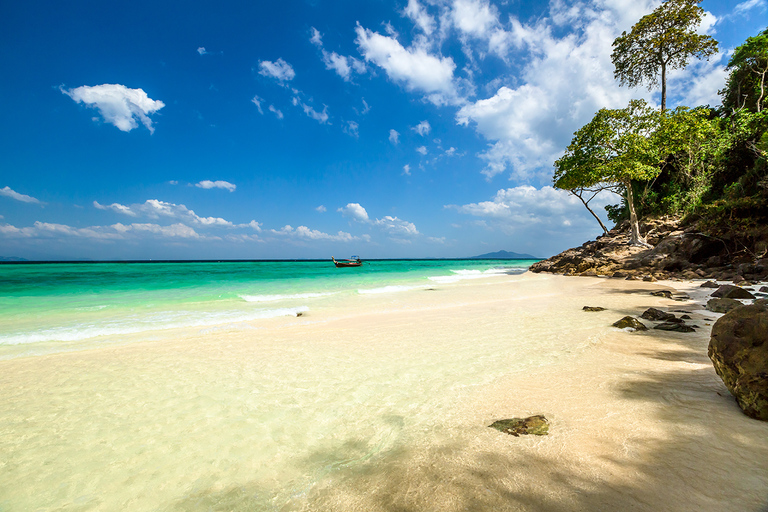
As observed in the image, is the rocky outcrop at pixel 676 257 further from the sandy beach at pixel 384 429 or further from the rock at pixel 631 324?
the sandy beach at pixel 384 429

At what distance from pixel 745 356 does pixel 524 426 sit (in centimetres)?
219

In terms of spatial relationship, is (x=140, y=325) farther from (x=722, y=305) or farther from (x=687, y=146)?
(x=687, y=146)

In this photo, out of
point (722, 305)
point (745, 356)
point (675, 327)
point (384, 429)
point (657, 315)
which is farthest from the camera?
point (722, 305)

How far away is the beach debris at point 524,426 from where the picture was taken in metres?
2.82

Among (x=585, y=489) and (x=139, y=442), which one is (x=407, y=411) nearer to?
(x=585, y=489)

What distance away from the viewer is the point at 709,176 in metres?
22.0

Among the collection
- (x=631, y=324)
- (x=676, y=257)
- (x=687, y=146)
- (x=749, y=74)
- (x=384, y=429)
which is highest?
(x=749, y=74)

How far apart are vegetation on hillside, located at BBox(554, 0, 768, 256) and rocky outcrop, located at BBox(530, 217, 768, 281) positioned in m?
1.15

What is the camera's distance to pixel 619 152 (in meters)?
24.0

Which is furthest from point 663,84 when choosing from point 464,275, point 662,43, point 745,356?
point 745,356

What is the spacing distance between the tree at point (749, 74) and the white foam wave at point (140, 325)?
3528cm

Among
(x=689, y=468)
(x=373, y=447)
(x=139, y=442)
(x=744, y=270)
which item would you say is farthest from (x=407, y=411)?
(x=744, y=270)

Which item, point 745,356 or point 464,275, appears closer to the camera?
point 745,356

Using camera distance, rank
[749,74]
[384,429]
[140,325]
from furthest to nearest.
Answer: [749,74], [140,325], [384,429]
